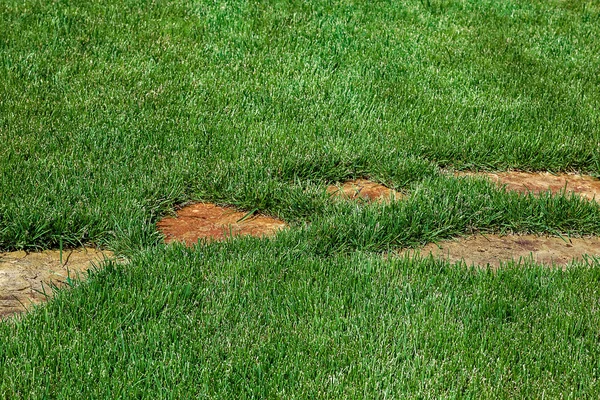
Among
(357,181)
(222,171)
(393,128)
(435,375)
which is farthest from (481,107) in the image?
(435,375)

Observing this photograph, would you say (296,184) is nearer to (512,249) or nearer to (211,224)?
(211,224)

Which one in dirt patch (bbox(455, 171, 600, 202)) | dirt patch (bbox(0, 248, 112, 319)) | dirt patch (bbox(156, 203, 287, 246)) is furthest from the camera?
dirt patch (bbox(455, 171, 600, 202))

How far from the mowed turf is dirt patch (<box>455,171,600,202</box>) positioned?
11 centimetres

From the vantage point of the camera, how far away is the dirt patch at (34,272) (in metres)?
3.70

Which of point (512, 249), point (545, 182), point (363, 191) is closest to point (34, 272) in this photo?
point (363, 191)

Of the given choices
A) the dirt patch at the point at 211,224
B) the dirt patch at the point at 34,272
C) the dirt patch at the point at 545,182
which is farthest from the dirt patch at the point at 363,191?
the dirt patch at the point at 34,272

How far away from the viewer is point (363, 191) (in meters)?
5.06

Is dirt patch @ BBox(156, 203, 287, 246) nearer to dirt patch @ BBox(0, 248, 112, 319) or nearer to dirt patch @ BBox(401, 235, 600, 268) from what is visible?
dirt patch @ BBox(0, 248, 112, 319)

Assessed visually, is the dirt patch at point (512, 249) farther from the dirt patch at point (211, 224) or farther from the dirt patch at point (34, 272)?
the dirt patch at point (34, 272)

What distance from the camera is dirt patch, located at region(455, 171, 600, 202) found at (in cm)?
526

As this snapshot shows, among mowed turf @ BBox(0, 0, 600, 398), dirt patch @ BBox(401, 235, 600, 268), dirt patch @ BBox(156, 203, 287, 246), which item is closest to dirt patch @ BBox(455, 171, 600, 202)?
mowed turf @ BBox(0, 0, 600, 398)

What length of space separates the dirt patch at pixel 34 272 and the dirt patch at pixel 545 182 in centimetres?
270

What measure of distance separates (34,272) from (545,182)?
3514 millimetres

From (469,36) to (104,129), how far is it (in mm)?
3953
